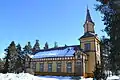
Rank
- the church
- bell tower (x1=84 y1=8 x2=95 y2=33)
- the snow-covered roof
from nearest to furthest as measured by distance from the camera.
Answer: the church
the snow-covered roof
bell tower (x1=84 y1=8 x2=95 y2=33)

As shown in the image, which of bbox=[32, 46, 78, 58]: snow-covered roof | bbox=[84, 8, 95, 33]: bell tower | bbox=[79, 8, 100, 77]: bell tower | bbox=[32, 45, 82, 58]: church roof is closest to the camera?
bbox=[79, 8, 100, 77]: bell tower

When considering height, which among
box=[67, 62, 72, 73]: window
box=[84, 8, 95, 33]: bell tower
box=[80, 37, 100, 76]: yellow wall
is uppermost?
box=[84, 8, 95, 33]: bell tower

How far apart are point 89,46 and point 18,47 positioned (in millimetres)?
27156

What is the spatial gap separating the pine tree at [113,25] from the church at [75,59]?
20707mm

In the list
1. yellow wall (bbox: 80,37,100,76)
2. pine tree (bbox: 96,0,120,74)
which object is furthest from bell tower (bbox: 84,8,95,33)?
pine tree (bbox: 96,0,120,74)

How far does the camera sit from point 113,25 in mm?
17297

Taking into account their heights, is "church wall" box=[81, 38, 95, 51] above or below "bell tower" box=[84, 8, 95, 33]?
below

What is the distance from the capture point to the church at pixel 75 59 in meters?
40.4

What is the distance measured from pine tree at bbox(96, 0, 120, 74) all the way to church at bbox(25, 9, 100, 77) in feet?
67.9

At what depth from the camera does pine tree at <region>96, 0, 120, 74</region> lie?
1708 cm

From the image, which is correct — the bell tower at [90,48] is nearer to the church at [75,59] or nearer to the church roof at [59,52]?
the church at [75,59]

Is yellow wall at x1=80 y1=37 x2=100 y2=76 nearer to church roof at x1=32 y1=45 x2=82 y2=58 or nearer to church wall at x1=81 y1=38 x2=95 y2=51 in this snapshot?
church wall at x1=81 y1=38 x2=95 y2=51

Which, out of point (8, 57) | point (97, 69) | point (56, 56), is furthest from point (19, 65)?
point (97, 69)

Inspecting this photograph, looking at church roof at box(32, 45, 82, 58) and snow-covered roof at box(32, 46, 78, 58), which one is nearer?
church roof at box(32, 45, 82, 58)
